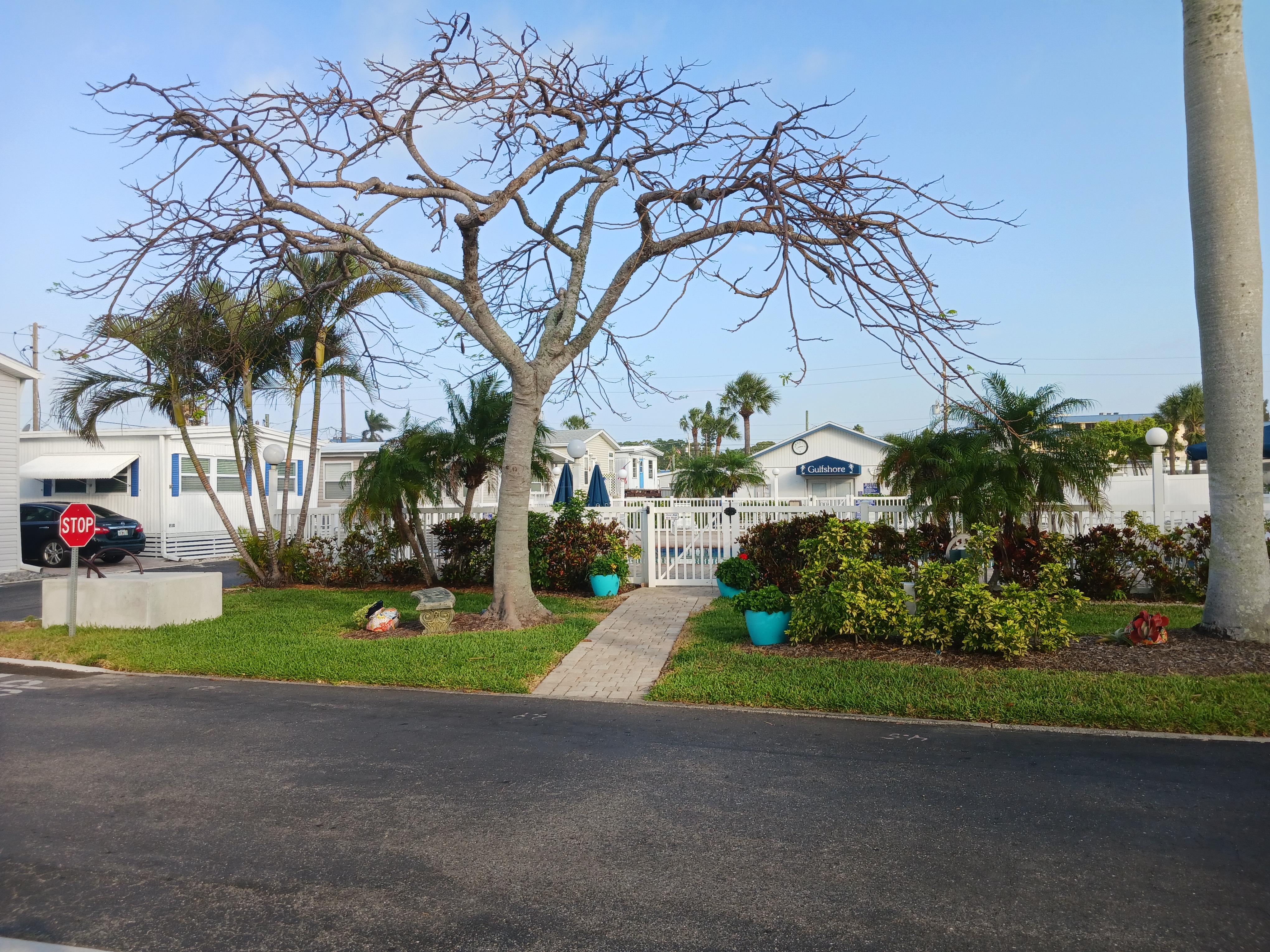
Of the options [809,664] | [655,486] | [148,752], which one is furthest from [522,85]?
[655,486]

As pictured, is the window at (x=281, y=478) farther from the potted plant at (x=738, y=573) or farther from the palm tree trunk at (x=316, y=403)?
the potted plant at (x=738, y=573)

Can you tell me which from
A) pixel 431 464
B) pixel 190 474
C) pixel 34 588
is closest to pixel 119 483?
pixel 190 474

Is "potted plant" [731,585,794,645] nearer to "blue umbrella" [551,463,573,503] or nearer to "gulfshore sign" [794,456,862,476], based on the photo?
"blue umbrella" [551,463,573,503]

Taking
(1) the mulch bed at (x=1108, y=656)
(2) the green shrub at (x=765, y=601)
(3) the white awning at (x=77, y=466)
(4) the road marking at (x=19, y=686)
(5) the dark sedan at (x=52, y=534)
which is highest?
(3) the white awning at (x=77, y=466)

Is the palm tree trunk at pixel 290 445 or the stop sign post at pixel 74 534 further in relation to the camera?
the palm tree trunk at pixel 290 445

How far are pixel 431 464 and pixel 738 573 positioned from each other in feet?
17.3

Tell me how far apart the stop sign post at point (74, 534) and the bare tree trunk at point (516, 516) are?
457 cm

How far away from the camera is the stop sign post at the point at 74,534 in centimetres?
1008

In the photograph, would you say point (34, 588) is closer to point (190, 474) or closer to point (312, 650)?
point (190, 474)

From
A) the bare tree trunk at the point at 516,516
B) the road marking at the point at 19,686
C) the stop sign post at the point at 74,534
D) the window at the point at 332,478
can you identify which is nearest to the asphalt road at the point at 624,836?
the road marking at the point at 19,686

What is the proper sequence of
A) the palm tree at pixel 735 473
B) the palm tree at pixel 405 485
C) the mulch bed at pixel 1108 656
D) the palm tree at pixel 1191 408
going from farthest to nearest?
1. the palm tree at pixel 1191 408
2. the palm tree at pixel 735 473
3. the palm tree at pixel 405 485
4. the mulch bed at pixel 1108 656

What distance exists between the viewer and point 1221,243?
26.3 feet

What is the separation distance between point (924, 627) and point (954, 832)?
434 centimetres

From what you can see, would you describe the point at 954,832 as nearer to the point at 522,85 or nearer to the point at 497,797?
the point at 497,797
